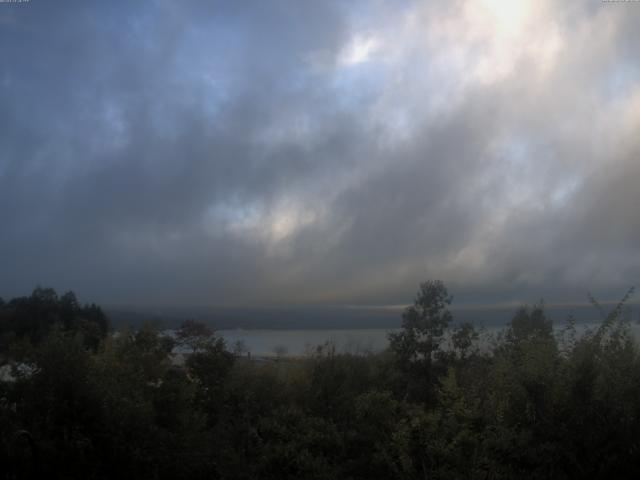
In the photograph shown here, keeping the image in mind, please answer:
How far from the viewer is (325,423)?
10.2 m

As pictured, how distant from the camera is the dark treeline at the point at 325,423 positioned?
7648 millimetres

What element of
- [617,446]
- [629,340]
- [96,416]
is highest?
[629,340]

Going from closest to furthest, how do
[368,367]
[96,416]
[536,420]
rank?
[96,416] → [536,420] → [368,367]

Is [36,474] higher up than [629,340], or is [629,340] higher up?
[629,340]

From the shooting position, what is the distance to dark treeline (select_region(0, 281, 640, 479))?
7648 mm

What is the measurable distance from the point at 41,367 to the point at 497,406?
6.57 meters

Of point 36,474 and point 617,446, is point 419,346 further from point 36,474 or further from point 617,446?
point 36,474

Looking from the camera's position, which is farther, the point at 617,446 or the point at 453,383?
the point at 453,383

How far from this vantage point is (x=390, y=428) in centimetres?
992

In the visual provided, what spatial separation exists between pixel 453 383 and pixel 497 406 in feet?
2.80

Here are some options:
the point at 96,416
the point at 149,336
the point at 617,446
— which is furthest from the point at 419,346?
the point at 96,416

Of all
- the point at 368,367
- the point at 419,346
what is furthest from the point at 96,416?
the point at 419,346

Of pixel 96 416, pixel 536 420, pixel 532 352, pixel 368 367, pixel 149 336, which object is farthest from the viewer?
pixel 368 367

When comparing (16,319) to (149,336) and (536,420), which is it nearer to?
(149,336)
